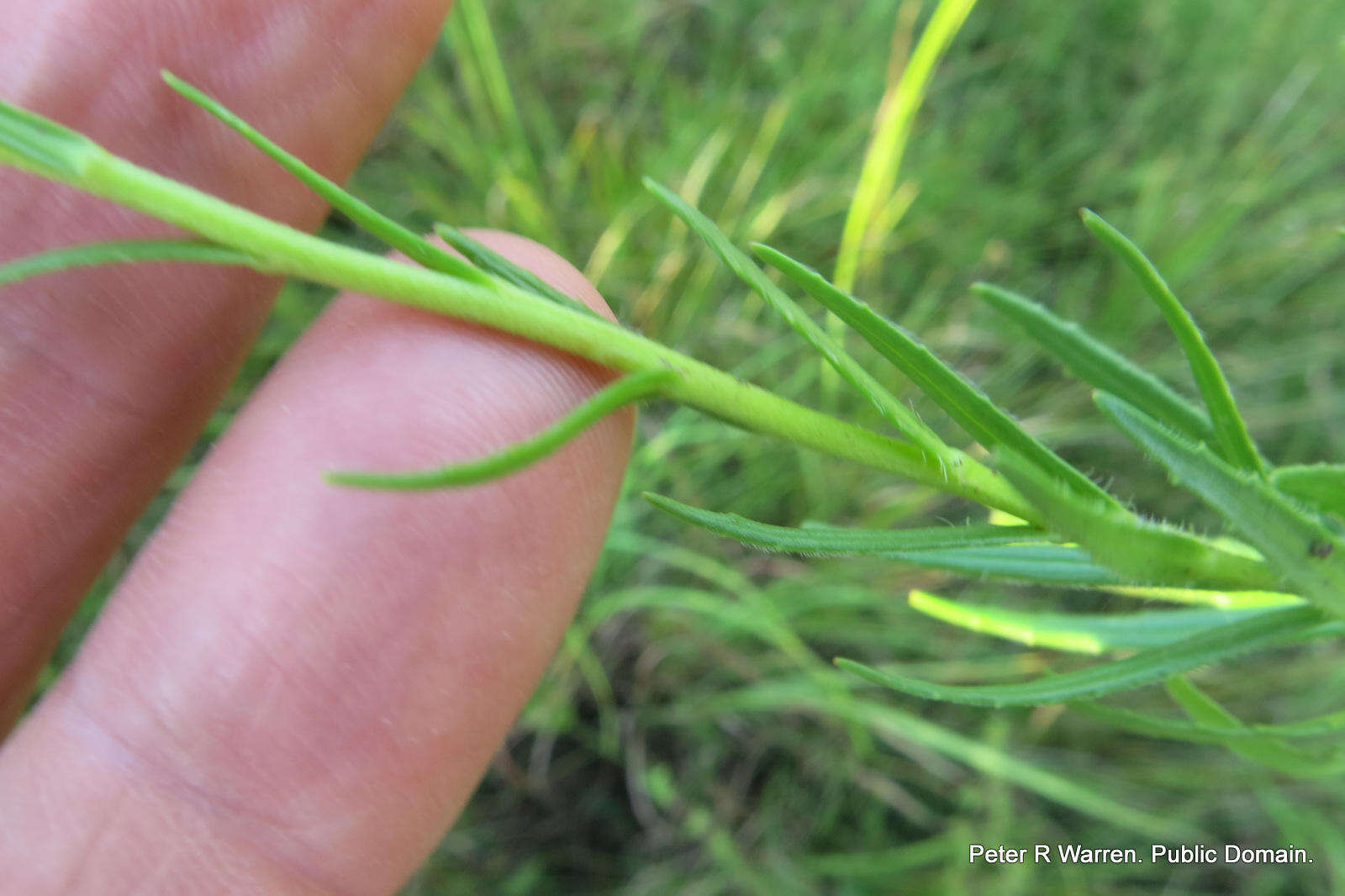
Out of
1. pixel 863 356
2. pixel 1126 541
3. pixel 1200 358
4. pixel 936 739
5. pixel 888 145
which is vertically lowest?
pixel 936 739

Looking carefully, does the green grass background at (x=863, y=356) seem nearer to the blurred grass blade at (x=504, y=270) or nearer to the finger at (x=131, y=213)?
the finger at (x=131, y=213)

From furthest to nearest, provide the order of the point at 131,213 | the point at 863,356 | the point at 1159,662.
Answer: the point at 863,356 < the point at 131,213 < the point at 1159,662

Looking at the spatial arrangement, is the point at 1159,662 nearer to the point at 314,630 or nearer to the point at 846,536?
the point at 846,536

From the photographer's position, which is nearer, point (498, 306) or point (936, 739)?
point (498, 306)

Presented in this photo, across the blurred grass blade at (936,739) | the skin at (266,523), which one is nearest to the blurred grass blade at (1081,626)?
the skin at (266,523)

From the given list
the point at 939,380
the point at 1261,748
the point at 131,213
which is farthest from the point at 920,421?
the point at 131,213

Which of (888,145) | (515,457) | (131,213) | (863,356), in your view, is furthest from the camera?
(863,356)

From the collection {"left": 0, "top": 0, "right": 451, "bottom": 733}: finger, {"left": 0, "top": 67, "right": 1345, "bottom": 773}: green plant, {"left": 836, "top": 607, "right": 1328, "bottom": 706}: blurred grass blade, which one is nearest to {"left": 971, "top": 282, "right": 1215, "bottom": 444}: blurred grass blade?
{"left": 0, "top": 67, "right": 1345, "bottom": 773}: green plant

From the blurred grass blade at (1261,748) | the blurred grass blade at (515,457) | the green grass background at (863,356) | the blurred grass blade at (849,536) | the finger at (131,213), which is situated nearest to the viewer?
the blurred grass blade at (515,457)
